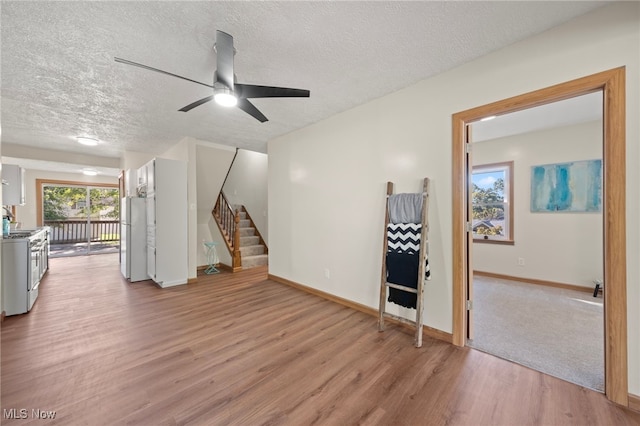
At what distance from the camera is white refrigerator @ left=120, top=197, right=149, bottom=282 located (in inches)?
168

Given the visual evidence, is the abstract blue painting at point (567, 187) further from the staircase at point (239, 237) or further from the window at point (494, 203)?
the staircase at point (239, 237)

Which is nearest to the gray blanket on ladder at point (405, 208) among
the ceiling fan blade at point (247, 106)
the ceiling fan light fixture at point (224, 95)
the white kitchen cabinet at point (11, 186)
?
the ceiling fan blade at point (247, 106)

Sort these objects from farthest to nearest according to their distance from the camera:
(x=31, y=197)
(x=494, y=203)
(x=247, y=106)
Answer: (x=31, y=197) < (x=494, y=203) < (x=247, y=106)

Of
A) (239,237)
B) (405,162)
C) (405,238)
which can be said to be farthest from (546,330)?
(239,237)

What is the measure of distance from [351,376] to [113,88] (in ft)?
11.8

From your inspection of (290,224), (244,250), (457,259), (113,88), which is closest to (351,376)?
(457,259)

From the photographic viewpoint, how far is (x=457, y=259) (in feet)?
7.23

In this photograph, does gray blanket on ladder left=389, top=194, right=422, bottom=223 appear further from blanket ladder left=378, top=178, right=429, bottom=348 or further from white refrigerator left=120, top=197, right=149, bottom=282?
white refrigerator left=120, top=197, right=149, bottom=282

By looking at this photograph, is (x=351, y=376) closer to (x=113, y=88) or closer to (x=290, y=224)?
(x=290, y=224)

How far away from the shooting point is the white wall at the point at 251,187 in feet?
21.0

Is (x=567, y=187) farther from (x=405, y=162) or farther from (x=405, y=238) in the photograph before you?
(x=405, y=238)

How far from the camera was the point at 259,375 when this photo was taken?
1.80 metres

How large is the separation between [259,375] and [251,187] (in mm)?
5401

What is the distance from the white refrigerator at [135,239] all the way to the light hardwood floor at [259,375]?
1.31 m
